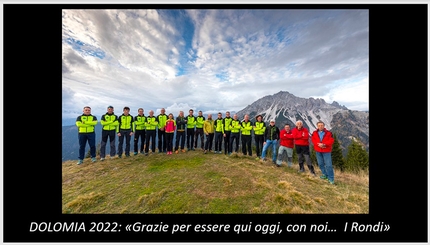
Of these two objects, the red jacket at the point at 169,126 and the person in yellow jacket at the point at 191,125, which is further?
the person in yellow jacket at the point at 191,125

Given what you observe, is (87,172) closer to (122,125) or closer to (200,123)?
(122,125)

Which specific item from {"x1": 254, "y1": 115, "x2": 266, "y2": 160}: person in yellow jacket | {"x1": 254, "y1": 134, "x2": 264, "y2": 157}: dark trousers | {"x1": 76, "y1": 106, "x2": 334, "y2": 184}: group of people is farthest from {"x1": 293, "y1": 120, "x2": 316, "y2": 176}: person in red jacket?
{"x1": 254, "y1": 134, "x2": 264, "y2": 157}: dark trousers

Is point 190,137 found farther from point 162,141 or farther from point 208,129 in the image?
point 162,141

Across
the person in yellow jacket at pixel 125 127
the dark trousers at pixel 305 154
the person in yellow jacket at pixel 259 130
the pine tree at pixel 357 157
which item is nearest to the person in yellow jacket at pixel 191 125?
the person in yellow jacket at pixel 125 127

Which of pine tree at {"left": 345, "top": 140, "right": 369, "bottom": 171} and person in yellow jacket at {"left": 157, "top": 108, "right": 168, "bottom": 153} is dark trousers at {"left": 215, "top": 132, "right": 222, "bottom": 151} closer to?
person in yellow jacket at {"left": 157, "top": 108, "right": 168, "bottom": 153}

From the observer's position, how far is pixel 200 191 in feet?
17.5

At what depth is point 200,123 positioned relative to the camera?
11398mm

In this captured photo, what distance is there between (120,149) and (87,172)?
2.03 metres

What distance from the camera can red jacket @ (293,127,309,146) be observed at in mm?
7664

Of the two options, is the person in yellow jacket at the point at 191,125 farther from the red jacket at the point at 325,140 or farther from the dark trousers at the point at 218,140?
the red jacket at the point at 325,140

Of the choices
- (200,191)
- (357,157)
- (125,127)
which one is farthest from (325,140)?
(357,157)

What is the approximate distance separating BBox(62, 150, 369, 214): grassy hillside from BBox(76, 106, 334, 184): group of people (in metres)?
1.16

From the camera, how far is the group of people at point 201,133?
7672mm

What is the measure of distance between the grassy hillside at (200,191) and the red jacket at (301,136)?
155 cm
